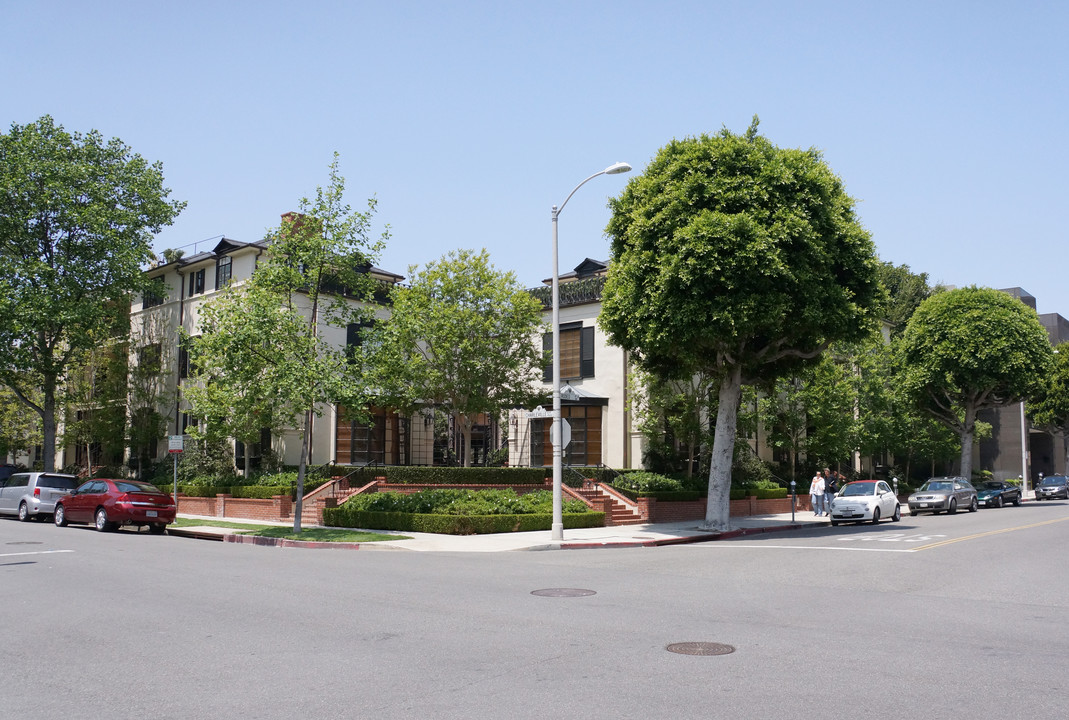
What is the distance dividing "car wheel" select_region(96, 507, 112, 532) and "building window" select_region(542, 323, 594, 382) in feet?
58.4

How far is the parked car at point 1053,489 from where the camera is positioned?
167ft

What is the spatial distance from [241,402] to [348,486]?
834 centimetres

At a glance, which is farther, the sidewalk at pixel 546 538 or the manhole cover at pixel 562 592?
the sidewalk at pixel 546 538

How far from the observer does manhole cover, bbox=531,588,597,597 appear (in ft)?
38.5

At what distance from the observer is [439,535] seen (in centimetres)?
2262

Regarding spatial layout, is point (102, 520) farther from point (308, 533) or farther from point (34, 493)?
point (308, 533)

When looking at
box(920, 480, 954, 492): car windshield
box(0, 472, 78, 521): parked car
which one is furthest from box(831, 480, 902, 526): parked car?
box(0, 472, 78, 521): parked car

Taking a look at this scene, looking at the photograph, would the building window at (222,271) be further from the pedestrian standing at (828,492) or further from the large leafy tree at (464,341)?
the pedestrian standing at (828,492)

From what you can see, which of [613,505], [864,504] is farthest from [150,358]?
[864,504]

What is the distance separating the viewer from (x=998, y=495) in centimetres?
4162

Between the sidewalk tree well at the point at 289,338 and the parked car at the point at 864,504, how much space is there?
16393 millimetres

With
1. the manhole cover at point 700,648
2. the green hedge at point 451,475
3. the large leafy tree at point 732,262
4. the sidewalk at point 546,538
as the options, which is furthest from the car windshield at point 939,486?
the manhole cover at point 700,648

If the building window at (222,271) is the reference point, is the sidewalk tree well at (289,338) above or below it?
below

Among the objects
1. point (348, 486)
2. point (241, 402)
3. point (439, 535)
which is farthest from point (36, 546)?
point (348, 486)
